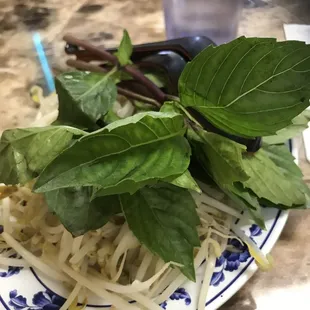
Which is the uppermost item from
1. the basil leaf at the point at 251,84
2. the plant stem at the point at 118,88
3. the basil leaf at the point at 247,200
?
the basil leaf at the point at 251,84

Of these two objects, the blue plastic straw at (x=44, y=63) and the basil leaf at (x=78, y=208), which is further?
the blue plastic straw at (x=44, y=63)

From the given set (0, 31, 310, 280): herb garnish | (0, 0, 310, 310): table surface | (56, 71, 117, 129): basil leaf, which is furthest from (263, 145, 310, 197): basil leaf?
(56, 71, 117, 129): basil leaf

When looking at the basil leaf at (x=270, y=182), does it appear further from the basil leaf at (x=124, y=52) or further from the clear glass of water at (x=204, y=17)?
the clear glass of water at (x=204, y=17)

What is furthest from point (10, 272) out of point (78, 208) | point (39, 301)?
point (78, 208)

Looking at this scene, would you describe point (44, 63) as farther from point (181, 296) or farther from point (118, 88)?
point (181, 296)

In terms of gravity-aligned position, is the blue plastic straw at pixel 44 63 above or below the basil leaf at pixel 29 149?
below

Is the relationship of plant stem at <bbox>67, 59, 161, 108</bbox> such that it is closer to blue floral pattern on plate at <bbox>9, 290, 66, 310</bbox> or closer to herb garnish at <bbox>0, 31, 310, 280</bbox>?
herb garnish at <bbox>0, 31, 310, 280</bbox>

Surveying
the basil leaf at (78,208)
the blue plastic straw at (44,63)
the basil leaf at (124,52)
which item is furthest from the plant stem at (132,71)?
the basil leaf at (78,208)
